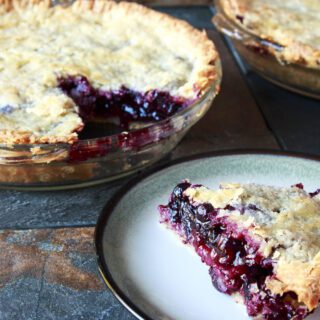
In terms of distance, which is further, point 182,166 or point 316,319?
point 182,166

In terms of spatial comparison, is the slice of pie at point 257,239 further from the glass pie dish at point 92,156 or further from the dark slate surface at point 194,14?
the dark slate surface at point 194,14

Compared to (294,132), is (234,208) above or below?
above

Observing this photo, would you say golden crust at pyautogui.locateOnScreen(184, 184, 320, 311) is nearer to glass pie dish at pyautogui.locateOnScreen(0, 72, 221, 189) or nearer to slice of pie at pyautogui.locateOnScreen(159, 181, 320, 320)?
slice of pie at pyautogui.locateOnScreen(159, 181, 320, 320)

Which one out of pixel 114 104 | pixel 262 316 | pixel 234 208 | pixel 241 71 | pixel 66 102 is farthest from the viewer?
pixel 241 71

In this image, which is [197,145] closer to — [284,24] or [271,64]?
[271,64]

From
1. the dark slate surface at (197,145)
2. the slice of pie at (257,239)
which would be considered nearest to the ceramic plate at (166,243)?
the slice of pie at (257,239)

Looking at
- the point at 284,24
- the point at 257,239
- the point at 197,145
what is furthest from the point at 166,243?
the point at 284,24

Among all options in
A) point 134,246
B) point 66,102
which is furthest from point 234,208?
point 66,102

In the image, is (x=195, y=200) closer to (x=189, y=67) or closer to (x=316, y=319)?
(x=316, y=319)
